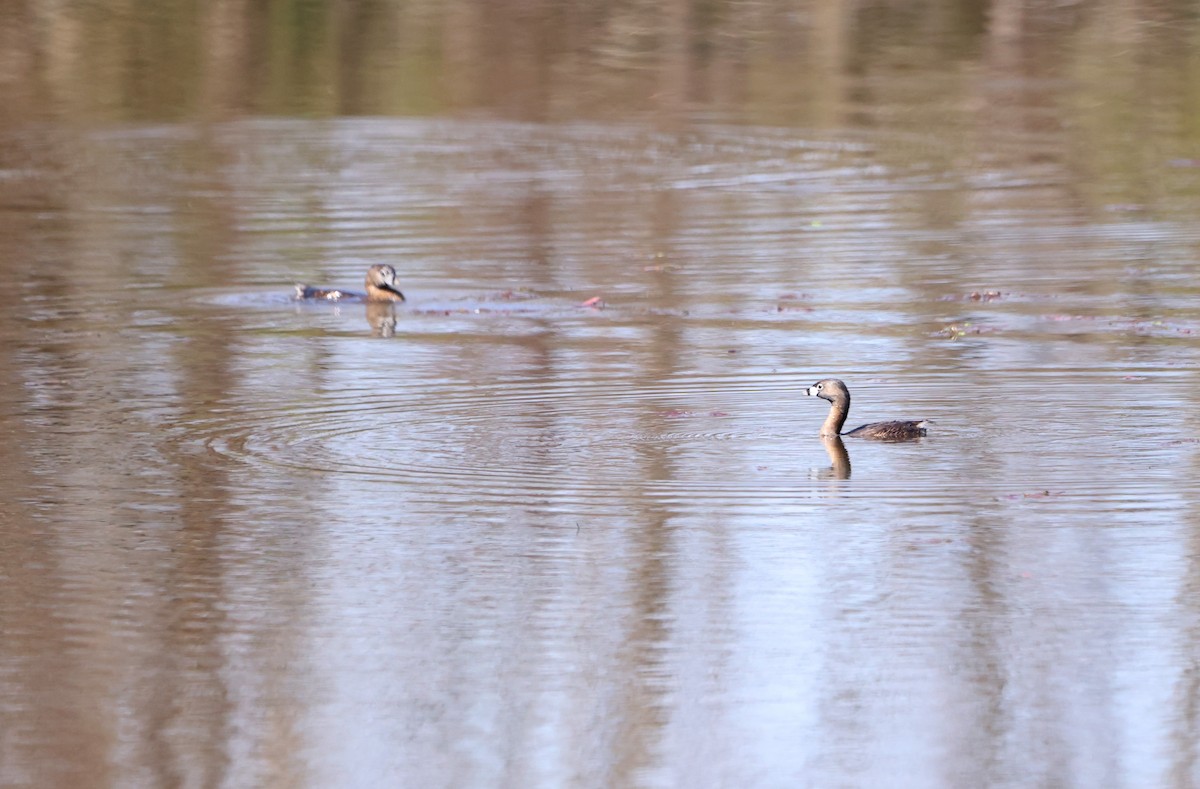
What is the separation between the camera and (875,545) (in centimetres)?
947

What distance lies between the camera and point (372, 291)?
17047 mm

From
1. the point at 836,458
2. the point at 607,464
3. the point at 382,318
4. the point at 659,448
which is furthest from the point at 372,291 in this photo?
the point at 836,458

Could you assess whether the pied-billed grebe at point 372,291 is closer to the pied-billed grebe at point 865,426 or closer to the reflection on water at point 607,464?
the reflection on water at point 607,464

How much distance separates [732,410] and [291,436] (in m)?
2.24

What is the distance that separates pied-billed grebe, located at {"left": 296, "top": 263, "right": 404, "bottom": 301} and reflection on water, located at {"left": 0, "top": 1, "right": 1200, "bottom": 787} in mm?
136

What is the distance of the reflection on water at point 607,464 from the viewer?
7488 mm

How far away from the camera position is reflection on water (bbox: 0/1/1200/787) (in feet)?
24.6

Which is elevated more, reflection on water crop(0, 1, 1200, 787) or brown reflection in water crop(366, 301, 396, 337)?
reflection on water crop(0, 1, 1200, 787)

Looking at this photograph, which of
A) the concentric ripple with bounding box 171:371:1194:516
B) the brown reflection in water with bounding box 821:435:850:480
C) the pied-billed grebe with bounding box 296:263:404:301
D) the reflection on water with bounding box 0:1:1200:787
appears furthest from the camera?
the pied-billed grebe with bounding box 296:263:404:301

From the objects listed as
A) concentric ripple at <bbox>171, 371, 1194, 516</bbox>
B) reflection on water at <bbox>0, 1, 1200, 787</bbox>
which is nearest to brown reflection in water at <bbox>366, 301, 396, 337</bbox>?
reflection on water at <bbox>0, 1, 1200, 787</bbox>

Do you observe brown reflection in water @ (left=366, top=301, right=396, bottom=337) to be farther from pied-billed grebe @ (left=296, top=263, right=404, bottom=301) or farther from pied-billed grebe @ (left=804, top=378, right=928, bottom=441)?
pied-billed grebe @ (left=804, top=378, right=928, bottom=441)

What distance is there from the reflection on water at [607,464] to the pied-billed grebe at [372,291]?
136 mm

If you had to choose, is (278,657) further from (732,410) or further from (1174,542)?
(732,410)

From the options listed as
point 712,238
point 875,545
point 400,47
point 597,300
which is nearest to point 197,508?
point 875,545
